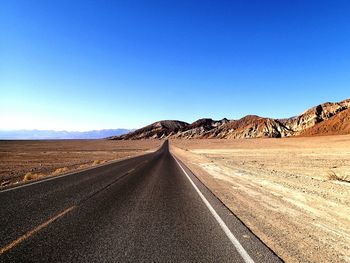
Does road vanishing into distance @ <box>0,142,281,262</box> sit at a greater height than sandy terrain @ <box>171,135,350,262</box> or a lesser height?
greater

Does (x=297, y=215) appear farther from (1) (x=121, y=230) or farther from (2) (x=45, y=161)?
(2) (x=45, y=161)

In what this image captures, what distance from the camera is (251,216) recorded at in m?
8.59

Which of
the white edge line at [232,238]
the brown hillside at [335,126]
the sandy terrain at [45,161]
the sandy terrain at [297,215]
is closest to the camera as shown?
the white edge line at [232,238]

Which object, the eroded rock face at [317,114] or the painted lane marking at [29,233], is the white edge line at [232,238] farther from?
the eroded rock face at [317,114]

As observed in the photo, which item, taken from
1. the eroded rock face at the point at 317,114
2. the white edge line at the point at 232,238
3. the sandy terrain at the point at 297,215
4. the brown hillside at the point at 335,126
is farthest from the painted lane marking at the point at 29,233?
the eroded rock face at the point at 317,114

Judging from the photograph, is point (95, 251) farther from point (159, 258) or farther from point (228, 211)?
point (228, 211)

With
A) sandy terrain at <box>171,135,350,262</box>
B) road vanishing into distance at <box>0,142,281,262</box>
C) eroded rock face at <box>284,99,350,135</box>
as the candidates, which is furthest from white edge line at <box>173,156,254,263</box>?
eroded rock face at <box>284,99,350,135</box>

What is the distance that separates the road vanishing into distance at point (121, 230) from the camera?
537cm

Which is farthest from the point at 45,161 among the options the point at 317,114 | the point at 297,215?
the point at 317,114

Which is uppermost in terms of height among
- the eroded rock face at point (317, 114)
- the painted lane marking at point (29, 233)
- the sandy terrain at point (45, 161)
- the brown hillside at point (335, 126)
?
the eroded rock face at point (317, 114)

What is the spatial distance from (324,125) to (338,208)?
10919 cm

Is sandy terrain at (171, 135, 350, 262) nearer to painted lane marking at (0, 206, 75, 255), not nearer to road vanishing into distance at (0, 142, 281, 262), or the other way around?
road vanishing into distance at (0, 142, 281, 262)

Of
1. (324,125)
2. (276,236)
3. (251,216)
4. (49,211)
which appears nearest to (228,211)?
(251,216)

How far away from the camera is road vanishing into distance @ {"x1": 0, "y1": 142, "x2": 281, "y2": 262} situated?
17.6 feet
